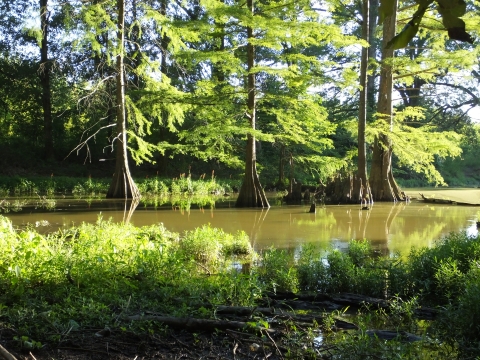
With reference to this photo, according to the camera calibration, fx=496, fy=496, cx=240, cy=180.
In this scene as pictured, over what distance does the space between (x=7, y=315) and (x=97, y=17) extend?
16.1 meters

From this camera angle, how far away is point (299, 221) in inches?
512

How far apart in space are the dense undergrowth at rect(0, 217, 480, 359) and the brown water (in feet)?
8.82

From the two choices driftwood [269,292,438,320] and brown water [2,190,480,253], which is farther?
brown water [2,190,480,253]

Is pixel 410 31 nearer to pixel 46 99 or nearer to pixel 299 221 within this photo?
pixel 299 221

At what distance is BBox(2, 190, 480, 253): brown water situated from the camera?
998 centimetres

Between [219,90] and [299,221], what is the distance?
7.38 metres

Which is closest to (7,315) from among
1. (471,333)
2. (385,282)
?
(471,333)

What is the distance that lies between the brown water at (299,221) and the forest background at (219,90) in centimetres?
268

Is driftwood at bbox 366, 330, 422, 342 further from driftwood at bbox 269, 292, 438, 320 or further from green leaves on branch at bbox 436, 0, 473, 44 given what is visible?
green leaves on branch at bbox 436, 0, 473, 44

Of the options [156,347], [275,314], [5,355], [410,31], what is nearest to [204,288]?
[275,314]

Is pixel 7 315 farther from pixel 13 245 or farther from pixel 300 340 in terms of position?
pixel 300 340

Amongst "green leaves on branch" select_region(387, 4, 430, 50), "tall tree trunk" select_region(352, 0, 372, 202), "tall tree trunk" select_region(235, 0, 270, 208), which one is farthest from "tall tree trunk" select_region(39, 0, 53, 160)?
"green leaves on branch" select_region(387, 4, 430, 50)

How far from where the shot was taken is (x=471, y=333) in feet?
12.4

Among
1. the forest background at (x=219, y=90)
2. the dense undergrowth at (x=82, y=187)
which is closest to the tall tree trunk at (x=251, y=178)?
the forest background at (x=219, y=90)
